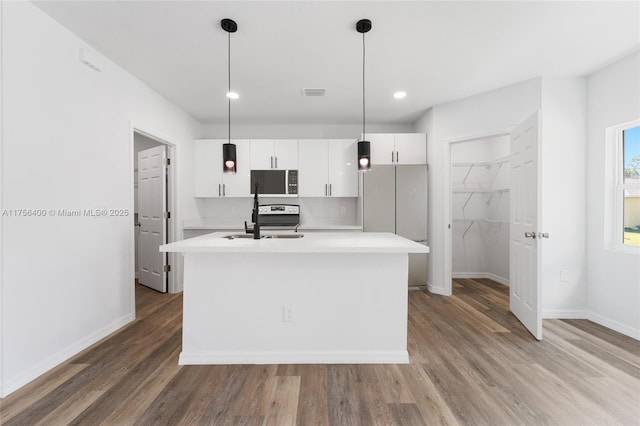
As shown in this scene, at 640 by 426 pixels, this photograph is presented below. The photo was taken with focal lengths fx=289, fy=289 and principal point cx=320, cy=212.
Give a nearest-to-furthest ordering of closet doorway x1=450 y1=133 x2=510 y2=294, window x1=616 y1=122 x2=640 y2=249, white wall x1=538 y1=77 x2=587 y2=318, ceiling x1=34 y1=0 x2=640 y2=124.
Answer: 1. ceiling x1=34 y1=0 x2=640 y2=124
2. window x1=616 y1=122 x2=640 y2=249
3. white wall x1=538 y1=77 x2=587 y2=318
4. closet doorway x1=450 y1=133 x2=510 y2=294

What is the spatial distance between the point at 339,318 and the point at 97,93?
281cm

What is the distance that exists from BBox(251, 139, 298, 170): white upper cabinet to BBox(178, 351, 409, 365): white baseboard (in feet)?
9.30

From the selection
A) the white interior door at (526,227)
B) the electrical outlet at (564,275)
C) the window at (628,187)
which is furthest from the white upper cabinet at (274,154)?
the window at (628,187)

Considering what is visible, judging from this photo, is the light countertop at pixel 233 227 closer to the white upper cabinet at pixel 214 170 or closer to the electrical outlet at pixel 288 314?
the white upper cabinet at pixel 214 170

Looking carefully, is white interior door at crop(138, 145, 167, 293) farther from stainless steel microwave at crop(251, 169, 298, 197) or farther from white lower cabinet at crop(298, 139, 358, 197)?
white lower cabinet at crop(298, 139, 358, 197)

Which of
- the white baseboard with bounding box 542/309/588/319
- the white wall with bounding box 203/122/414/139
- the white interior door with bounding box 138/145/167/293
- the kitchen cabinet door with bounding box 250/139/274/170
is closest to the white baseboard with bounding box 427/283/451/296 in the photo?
the white baseboard with bounding box 542/309/588/319

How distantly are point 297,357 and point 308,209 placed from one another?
279 centimetres

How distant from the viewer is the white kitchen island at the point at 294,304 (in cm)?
217

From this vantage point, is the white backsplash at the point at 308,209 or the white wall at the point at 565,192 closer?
the white wall at the point at 565,192

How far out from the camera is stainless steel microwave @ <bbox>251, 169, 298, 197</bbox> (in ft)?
14.5

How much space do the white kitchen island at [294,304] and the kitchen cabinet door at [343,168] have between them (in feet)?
7.62

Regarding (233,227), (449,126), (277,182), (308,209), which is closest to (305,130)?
(277,182)

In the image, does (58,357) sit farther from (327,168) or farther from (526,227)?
(526,227)

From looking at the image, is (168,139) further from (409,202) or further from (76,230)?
(409,202)
